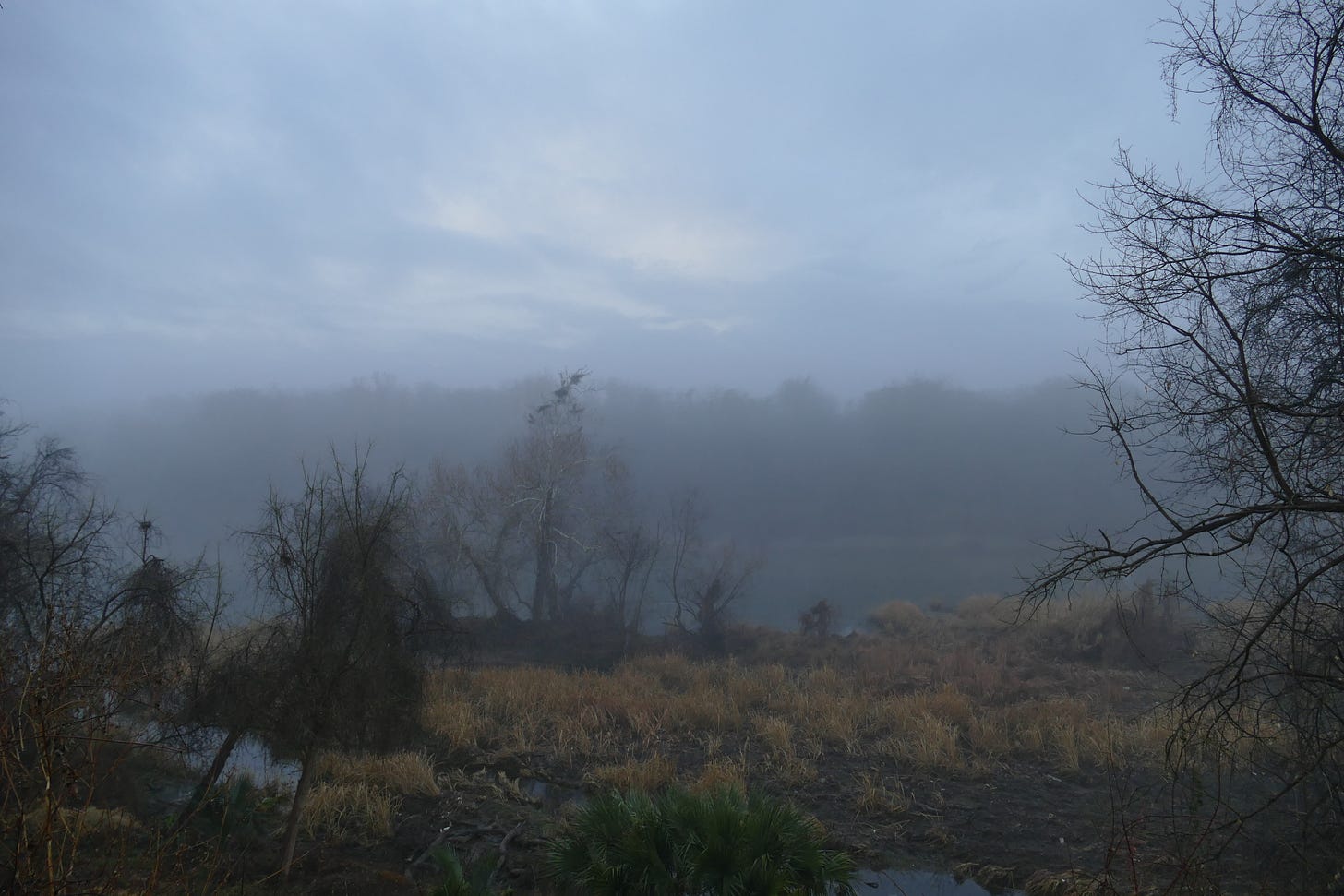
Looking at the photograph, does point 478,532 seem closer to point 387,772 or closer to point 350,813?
point 387,772

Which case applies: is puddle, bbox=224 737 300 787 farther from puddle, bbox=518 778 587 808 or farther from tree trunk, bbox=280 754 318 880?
puddle, bbox=518 778 587 808

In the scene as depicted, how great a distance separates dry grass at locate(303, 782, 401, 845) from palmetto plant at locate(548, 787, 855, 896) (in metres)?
5.49

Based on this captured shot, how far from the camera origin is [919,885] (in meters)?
12.4

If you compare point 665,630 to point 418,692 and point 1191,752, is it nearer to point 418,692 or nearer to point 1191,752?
point 418,692

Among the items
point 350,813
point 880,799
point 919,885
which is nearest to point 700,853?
point 919,885

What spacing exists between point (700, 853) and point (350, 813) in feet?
26.7

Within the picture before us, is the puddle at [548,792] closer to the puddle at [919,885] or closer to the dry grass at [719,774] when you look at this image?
the dry grass at [719,774]

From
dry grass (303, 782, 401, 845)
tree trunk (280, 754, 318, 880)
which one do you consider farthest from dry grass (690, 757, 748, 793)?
tree trunk (280, 754, 318, 880)

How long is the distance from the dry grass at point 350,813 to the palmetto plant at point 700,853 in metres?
5.49

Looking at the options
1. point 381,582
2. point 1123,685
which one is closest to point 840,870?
point 381,582

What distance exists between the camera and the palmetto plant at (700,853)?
852 cm

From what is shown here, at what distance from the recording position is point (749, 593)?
41.2 metres

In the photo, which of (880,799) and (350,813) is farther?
(880,799)

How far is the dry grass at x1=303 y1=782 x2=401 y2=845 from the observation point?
13227 mm
